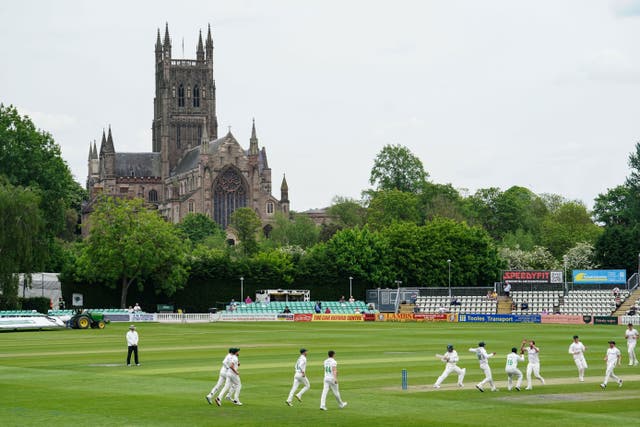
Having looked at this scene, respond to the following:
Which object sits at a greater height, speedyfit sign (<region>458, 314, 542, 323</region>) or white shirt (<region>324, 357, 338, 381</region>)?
white shirt (<region>324, 357, 338, 381</region>)

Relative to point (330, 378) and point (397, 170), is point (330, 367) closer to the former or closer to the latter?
point (330, 378)

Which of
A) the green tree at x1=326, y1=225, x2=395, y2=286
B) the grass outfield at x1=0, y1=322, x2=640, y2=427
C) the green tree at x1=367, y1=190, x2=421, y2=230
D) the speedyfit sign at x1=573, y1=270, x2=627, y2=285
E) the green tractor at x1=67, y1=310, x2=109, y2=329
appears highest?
the green tree at x1=367, y1=190, x2=421, y2=230

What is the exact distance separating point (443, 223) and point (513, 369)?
90.9 metres

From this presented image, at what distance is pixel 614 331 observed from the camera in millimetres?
70438

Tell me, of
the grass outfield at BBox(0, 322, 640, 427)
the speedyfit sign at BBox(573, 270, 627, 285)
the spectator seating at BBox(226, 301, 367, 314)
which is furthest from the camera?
the spectator seating at BBox(226, 301, 367, 314)

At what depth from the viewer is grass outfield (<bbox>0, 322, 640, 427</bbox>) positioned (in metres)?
27.1

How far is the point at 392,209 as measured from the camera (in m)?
157

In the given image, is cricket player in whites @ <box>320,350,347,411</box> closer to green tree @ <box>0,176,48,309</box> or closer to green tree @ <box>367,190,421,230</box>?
green tree @ <box>0,176,48,309</box>

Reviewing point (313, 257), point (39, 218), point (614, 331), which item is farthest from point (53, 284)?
point (614, 331)

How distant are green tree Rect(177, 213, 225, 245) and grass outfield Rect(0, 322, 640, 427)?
113 m

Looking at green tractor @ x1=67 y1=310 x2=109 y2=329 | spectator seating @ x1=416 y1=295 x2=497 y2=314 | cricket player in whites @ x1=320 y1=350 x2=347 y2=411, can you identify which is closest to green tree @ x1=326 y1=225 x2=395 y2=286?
spectator seating @ x1=416 y1=295 x2=497 y2=314

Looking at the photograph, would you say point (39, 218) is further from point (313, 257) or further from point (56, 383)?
point (56, 383)

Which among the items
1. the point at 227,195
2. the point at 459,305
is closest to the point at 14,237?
the point at 459,305

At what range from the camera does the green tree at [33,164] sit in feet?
342
